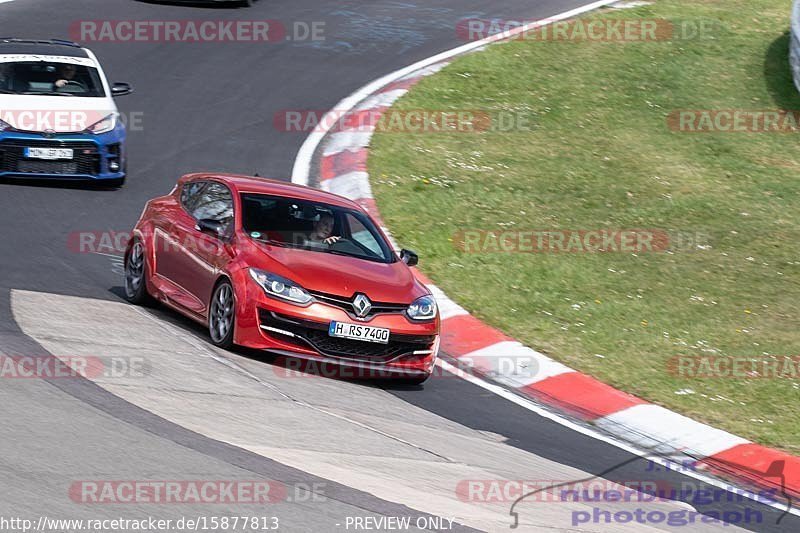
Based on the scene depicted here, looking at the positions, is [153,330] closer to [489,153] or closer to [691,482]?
[691,482]

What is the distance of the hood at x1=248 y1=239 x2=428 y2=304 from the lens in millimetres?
10102

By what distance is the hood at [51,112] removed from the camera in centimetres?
1515

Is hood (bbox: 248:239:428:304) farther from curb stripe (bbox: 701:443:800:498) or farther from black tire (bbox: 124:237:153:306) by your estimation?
curb stripe (bbox: 701:443:800:498)

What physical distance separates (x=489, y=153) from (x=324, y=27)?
8050mm

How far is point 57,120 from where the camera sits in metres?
15.3

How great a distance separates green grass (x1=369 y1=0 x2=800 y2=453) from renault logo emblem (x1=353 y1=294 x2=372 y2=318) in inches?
86.6

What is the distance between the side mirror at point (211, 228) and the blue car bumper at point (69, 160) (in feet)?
16.2

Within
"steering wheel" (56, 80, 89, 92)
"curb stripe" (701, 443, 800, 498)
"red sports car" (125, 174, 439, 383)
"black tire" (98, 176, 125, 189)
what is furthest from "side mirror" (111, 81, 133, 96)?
"curb stripe" (701, 443, 800, 498)

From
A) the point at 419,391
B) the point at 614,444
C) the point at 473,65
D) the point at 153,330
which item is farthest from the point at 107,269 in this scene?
the point at 473,65

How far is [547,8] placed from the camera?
26.6 metres

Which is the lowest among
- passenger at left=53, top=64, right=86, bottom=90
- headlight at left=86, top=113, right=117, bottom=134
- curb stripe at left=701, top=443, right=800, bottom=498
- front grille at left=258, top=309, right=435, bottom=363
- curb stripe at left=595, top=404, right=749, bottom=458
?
curb stripe at left=701, top=443, right=800, bottom=498

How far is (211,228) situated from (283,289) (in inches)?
46.4

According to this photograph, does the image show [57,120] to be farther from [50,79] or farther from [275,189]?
[275,189]

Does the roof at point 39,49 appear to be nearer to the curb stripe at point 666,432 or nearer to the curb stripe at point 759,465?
the curb stripe at point 666,432
